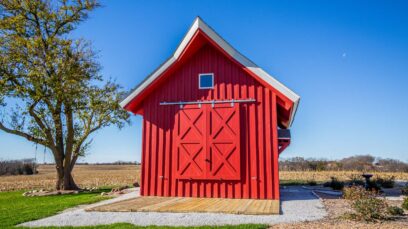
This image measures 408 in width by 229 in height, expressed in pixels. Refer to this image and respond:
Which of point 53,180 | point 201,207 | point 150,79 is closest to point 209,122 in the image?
point 150,79

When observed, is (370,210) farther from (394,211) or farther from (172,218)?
(172,218)

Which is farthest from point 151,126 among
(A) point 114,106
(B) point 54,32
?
(B) point 54,32

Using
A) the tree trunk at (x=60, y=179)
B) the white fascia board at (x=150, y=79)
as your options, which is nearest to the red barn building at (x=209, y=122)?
the white fascia board at (x=150, y=79)

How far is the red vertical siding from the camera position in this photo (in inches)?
381

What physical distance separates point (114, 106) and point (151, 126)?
678 cm

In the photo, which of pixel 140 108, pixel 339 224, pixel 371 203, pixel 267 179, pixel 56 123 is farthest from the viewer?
pixel 56 123

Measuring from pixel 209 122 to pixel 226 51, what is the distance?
2.47m

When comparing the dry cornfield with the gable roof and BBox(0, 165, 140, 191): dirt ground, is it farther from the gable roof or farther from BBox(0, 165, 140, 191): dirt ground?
the gable roof

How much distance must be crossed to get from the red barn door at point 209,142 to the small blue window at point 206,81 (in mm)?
701

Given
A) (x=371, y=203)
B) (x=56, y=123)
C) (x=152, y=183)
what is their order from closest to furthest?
(x=371, y=203) → (x=152, y=183) → (x=56, y=123)

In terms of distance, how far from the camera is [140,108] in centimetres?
1170

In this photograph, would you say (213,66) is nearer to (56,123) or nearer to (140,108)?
(140,108)

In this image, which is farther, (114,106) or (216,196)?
(114,106)

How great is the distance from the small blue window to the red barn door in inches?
27.6
